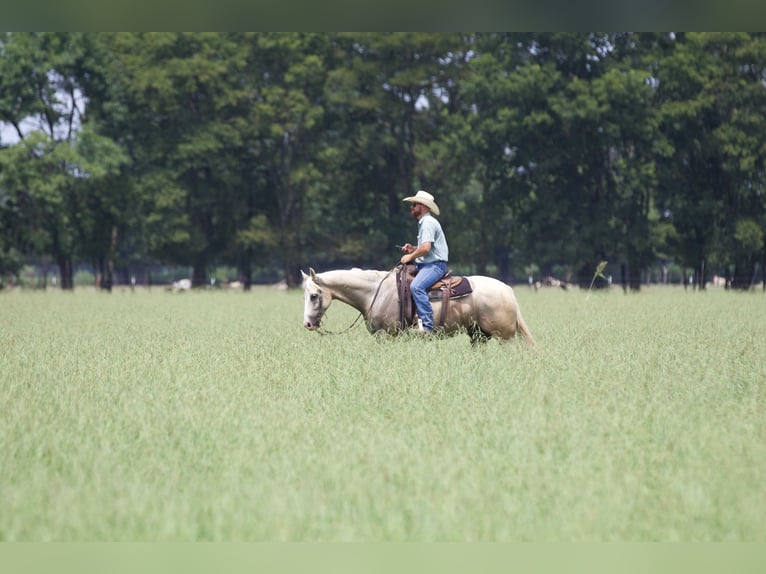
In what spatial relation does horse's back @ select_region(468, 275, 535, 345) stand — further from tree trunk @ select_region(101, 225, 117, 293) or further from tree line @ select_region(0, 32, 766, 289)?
tree trunk @ select_region(101, 225, 117, 293)

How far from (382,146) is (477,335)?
42.4 m

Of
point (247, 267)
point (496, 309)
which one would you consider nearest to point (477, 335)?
point (496, 309)

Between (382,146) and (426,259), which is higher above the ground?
(382,146)

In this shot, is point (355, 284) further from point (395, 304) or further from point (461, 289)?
point (461, 289)

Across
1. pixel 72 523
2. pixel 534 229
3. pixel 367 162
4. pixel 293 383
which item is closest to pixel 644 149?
pixel 534 229

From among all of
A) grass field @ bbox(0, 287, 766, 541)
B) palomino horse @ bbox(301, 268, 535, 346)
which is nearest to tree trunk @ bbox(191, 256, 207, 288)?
grass field @ bbox(0, 287, 766, 541)

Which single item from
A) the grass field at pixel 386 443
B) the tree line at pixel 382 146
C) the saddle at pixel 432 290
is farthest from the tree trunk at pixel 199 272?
the saddle at pixel 432 290

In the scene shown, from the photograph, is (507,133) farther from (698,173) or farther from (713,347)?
(713,347)

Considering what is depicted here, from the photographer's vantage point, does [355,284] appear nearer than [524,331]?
No

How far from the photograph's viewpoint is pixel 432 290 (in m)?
13.8

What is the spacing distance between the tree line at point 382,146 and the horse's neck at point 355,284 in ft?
108

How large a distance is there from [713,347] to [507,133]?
3551cm

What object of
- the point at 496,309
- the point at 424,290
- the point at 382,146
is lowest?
the point at 496,309

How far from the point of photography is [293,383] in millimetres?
10695
